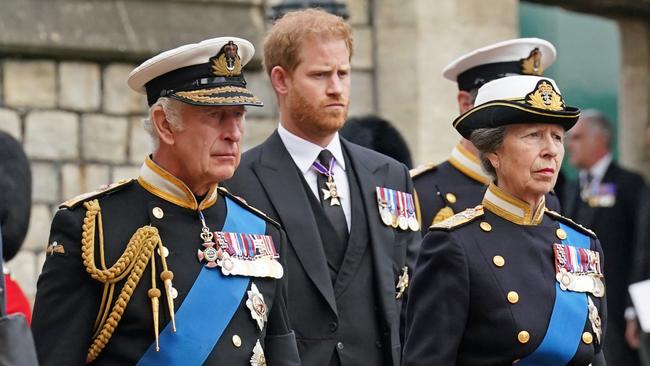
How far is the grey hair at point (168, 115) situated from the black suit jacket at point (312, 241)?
2.79 ft

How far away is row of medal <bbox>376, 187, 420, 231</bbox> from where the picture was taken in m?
7.38

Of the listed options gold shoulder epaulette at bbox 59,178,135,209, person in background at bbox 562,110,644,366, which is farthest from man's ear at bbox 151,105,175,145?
person in background at bbox 562,110,644,366

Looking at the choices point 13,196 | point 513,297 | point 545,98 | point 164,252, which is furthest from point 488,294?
point 13,196

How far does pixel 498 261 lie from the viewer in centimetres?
647

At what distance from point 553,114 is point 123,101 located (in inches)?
203

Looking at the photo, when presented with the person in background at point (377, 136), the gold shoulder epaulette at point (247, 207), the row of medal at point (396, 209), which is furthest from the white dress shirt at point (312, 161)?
the person in background at point (377, 136)

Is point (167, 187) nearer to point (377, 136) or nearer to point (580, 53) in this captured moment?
point (377, 136)

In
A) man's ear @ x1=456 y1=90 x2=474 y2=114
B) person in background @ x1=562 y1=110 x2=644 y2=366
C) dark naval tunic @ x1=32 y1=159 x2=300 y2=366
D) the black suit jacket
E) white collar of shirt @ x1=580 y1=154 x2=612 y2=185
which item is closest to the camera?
dark naval tunic @ x1=32 y1=159 x2=300 y2=366

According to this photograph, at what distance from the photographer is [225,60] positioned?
6.45 m

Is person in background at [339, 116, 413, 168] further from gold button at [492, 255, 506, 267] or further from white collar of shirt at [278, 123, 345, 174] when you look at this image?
gold button at [492, 255, 506, 267]

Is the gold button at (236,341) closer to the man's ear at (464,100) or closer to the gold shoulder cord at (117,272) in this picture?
the gold shoulder cord at (117,272)

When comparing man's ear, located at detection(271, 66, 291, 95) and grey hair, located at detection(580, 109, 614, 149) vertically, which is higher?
man's ear, located at detection(271, 66, 291, 95)

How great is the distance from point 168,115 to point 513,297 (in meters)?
1.23

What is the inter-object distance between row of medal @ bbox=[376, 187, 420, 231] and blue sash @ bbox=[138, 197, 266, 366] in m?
1.17
